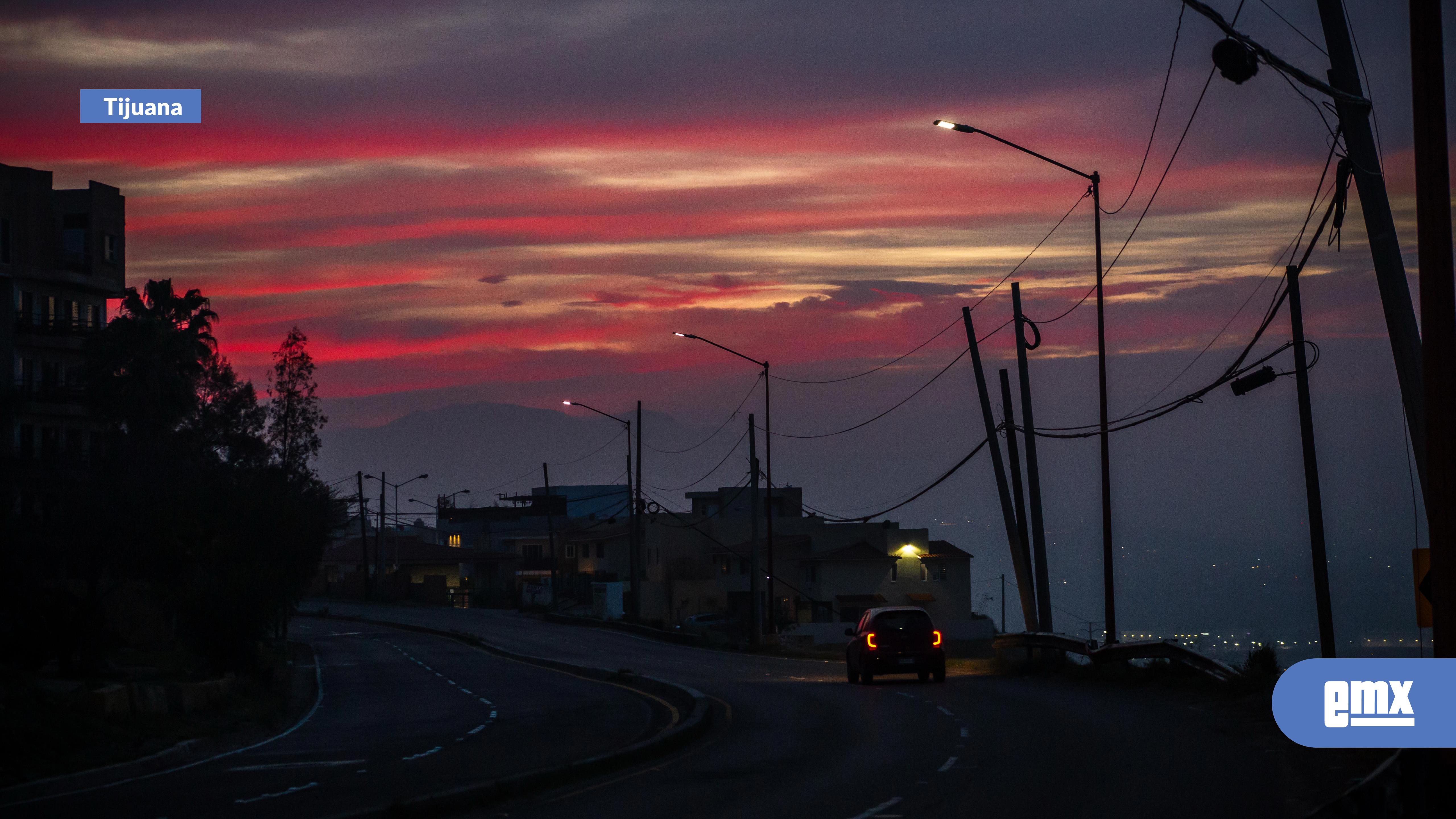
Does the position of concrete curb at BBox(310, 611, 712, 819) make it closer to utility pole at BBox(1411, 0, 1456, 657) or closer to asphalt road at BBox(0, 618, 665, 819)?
asphalt road at BBox(0, 618, 665, 819)

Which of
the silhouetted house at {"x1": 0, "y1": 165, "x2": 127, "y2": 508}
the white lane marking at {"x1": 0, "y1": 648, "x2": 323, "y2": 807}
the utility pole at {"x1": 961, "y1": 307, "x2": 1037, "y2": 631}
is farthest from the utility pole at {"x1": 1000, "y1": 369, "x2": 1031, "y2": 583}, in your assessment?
the silhouetted house at {"x1": 0, "y1": 165, "x2": 127, "y2": 508}

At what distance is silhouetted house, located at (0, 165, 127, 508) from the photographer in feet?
186

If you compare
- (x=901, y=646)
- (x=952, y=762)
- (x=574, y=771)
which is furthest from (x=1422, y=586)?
(x=901, y=646)

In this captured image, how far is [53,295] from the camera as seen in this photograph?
60.7 metres

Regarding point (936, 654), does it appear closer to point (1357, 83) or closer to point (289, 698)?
point (289, 698)

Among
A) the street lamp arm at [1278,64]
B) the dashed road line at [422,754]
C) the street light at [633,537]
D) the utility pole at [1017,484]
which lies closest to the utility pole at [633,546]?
the street light at [633,537]

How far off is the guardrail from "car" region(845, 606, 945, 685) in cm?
278

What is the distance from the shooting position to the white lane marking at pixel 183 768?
1539 centimetres

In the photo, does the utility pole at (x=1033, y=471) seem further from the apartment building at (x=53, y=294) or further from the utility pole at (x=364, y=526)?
the utility pole at (x=364, y=526)

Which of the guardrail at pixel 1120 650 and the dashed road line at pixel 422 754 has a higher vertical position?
the guardrail at pixel 1120 650

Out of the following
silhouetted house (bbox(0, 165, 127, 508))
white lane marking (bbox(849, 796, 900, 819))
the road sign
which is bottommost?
white lane marking (bbox(849, 796, 900, 819))

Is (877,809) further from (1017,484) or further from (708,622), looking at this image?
(708,622)

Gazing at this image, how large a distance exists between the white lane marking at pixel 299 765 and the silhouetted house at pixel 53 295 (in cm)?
3930

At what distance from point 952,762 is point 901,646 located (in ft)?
49.0
